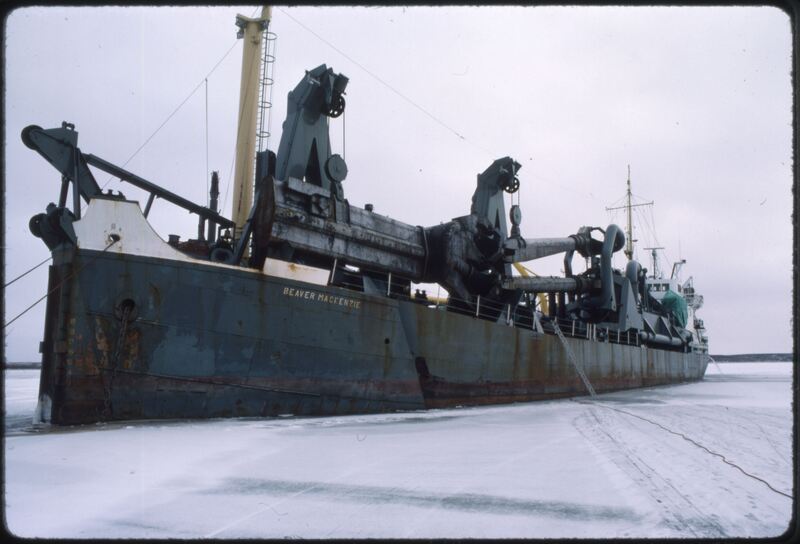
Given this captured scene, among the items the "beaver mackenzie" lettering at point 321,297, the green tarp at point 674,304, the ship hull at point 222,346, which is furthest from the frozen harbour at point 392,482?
the green tarp at point 674,304

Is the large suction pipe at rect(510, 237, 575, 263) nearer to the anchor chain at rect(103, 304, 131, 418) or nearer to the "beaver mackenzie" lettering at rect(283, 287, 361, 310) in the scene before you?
the "beaver mackenzie" lettering at rect(283, 287, 361, 310)

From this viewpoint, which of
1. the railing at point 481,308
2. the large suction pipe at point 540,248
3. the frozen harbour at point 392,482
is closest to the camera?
the frozen harbour at point 392,482

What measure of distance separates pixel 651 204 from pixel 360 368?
37.4m

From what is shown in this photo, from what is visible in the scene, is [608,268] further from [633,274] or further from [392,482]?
[392,482]

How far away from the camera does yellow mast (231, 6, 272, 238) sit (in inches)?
849

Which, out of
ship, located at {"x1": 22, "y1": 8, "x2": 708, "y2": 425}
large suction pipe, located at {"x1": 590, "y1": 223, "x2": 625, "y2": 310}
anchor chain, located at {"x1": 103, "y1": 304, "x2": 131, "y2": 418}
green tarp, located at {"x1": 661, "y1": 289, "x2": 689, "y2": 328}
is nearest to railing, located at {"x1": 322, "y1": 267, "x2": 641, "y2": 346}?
ship, located at {"x1": 22, "y1": 8, "x2": 708, "y2": 425}

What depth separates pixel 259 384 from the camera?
34.7 ft

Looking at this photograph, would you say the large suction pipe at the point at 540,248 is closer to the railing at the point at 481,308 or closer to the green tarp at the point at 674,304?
the railing at the point at 481,308

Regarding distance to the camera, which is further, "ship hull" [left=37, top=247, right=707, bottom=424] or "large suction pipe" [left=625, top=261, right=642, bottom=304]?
"large suction pipe" [left=625, top=261, right=642, bottom=304]

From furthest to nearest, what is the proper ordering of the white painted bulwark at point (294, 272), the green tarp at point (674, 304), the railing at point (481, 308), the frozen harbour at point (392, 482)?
the green tarp at point (674, 304), the railing at point (481, 308), the white painted bulwark at point (294, 272), the frozen harbour at point (392, 482)

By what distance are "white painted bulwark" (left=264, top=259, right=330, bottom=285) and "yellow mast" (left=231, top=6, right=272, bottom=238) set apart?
10654mm

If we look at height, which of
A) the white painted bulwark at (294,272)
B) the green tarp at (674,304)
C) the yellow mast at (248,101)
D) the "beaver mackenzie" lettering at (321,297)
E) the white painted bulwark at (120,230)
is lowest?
the "beaver mackenzie" lettering at (321,297)

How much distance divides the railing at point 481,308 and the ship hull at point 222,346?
3.04ft

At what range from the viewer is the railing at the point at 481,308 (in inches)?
535
